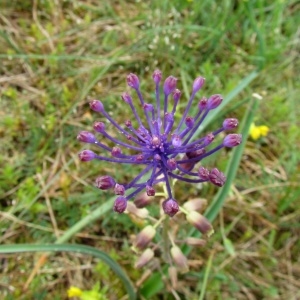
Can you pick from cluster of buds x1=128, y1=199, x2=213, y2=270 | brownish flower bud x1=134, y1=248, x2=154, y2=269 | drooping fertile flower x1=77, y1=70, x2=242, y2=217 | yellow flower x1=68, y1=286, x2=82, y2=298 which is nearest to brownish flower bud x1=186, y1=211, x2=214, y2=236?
cluster of buds x1=128, y1=199, x2=213, y2=270

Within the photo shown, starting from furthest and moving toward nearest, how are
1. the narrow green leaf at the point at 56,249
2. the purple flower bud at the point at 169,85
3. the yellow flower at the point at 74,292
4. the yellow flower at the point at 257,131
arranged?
the yellow flower at the point at 257,131 → the yellow flower at the point at 74,292 → the narrow green leaf at the point at 56,249 → the purple flower bud at the point at 169,85

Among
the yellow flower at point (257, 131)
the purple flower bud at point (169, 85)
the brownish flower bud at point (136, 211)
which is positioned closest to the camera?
the purple flower bud at point (169, 85)

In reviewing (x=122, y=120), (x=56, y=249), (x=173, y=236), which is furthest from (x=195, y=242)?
(x=122, y=120)

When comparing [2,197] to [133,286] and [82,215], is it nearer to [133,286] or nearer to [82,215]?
[82,215]

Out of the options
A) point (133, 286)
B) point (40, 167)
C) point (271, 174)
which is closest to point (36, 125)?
point (40, 167)

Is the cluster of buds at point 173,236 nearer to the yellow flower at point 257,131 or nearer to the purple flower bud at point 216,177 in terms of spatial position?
the purple flower bud at point 216,177

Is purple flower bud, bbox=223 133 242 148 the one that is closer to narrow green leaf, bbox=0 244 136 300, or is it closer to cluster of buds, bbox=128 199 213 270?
cluster of buds, bbox=128 199 213 270

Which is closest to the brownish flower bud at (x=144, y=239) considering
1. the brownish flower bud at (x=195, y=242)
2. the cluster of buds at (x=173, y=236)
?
the cluster of buds at (x=173, y=236)
